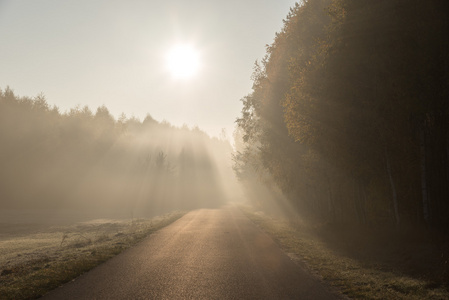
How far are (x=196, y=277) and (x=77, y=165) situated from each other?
4766cm

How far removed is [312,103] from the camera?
41.0ft

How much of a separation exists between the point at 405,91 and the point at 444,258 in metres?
5.26

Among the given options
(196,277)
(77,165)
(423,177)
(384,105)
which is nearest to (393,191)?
(423,177)

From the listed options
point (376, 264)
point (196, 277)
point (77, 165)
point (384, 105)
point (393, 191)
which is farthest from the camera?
point (77, 165)

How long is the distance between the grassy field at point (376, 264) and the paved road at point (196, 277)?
2.22 ft

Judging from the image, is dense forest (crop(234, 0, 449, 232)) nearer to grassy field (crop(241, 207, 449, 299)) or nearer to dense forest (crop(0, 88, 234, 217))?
grassy field (crop(241, 207, 449, 299))

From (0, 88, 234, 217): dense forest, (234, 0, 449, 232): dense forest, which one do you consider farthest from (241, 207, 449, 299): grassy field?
(0, 88, 234, 217): dense forest

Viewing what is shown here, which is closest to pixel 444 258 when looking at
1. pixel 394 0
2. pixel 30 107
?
pixel 394 0

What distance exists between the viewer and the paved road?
6320mm

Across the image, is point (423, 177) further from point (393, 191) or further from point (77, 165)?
point (77, 165)

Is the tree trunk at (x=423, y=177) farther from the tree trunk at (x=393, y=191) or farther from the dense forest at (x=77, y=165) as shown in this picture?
the dense forest at (x=77, y=165)

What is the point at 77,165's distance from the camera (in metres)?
49.0

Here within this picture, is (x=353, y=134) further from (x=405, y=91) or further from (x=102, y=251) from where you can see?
(x=102, y=251)

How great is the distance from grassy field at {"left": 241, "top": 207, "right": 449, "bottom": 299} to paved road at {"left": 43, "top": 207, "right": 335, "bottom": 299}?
68 cm
